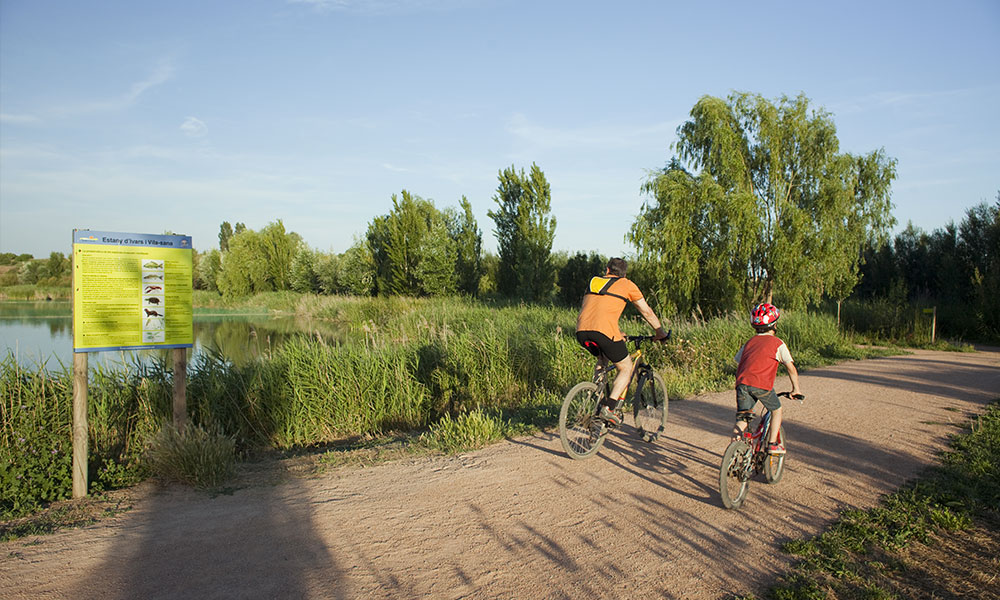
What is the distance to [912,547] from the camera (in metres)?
→ 4.00

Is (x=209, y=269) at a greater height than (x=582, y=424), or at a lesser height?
greater

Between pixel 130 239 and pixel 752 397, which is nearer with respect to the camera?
pixel 752 397

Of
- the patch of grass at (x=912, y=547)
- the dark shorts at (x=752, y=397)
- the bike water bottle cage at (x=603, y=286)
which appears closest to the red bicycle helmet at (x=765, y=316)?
the dark shorts at (x=752, y=397)

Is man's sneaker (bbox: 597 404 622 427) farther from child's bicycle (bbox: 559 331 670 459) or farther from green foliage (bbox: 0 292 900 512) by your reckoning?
green foliage (bbox: 0 292 900 512)

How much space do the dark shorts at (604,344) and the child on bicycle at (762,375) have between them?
1.28 metres

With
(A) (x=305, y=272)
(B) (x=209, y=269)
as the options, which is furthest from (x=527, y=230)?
(B) (x=209, y=269)

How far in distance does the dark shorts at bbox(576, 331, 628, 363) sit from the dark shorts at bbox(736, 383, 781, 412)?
133cm

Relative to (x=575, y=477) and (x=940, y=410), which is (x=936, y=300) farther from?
(x=575, y=477)

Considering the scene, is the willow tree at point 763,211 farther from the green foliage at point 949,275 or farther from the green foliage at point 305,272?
the green foliage at point 305,272

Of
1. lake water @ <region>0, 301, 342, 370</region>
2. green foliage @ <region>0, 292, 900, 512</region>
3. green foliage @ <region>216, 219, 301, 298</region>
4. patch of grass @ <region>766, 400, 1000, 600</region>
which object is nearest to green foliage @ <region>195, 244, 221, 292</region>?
green foliage @ <region>216, 219, 301, 298</region>

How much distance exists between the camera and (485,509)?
4.73 meters

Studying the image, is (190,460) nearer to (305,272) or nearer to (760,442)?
(760,442)

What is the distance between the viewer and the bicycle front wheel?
607 cm

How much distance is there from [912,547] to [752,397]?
146 centimetres
